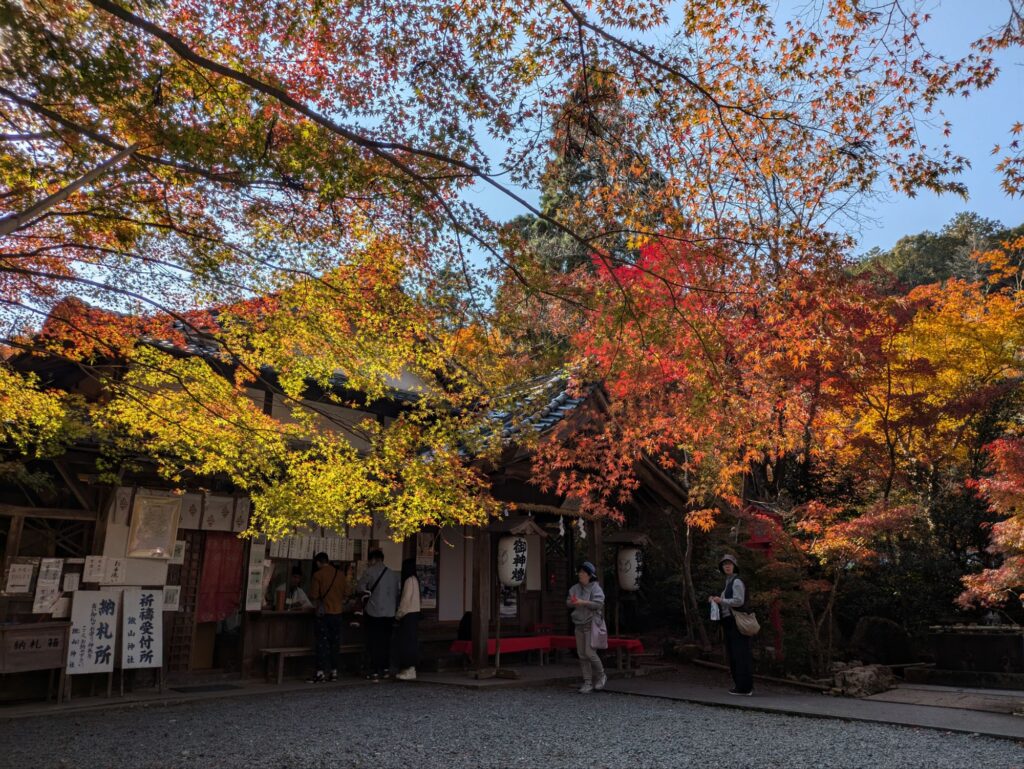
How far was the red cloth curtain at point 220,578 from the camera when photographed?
1021 cm

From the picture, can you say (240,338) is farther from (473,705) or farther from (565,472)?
(565,472)

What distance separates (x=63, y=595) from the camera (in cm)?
873

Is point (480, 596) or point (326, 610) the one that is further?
point (480, 596)

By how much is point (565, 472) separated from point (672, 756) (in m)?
6.70

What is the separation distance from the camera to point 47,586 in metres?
8.54

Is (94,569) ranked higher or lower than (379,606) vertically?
higher

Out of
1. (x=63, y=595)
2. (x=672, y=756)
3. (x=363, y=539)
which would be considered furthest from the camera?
(x=363, y=539)

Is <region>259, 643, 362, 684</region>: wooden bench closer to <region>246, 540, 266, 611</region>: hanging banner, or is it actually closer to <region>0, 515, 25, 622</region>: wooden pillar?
<region>246, 540, 266, 611</region>: hanging banner

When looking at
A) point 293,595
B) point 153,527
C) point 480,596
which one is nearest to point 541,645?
point 480,596

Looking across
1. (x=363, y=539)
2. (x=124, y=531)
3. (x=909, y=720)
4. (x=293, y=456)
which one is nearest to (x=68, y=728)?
(x=124, y=531)

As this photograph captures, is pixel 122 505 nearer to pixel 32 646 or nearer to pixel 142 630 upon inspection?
pixel 142 630

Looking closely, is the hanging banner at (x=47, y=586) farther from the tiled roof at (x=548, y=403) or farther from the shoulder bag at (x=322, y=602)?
the tiled roof at (x=548, y=403)

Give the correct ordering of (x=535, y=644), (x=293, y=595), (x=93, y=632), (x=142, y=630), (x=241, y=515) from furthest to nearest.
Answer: (x=535, y=644), (x=293, y=595), (x=241, y=515), (x=142, y=630), (x=93, y=632)

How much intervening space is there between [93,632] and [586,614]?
20.8 ft
